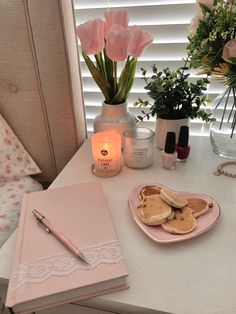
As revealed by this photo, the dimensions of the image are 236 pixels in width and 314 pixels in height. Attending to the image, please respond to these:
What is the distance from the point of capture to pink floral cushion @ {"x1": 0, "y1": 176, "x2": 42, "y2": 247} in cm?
72

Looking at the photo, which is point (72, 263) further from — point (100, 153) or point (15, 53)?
point (15, 53)

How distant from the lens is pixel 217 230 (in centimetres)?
54

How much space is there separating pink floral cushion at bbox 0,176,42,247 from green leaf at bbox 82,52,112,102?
37 centimetres

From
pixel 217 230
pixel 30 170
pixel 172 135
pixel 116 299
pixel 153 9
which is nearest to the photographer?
pixel 116 299

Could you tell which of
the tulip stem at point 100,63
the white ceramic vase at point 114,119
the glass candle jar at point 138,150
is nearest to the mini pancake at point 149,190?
the glass candle jar at point 138,150

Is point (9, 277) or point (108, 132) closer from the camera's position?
point (9, 277)

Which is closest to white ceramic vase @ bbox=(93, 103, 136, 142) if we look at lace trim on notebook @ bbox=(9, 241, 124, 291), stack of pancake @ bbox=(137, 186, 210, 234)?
stack of pancake @ bbox=(137, 186, 210, 234)

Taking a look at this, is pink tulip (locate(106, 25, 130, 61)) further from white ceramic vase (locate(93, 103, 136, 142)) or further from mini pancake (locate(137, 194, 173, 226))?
mini pancake (locate(137, 194, 173, 226))

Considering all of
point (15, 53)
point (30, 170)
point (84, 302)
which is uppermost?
point (15, 53)

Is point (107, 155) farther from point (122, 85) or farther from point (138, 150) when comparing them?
point (122, 85)

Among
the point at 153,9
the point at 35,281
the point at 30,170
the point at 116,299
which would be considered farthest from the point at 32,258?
the point at 153,9

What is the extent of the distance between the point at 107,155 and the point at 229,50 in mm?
365

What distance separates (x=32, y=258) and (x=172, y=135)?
42cm

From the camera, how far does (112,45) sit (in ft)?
2.07
